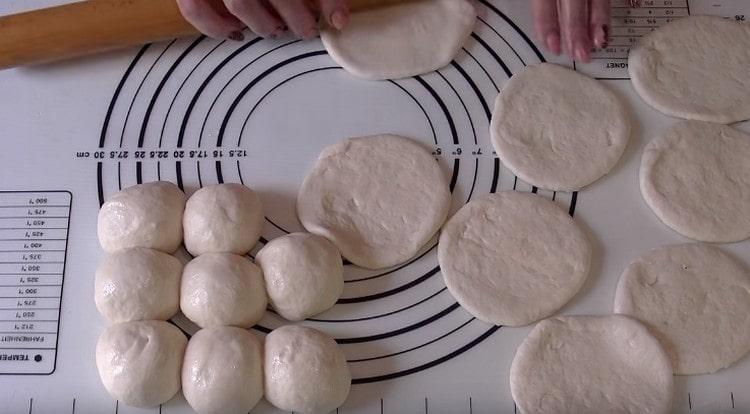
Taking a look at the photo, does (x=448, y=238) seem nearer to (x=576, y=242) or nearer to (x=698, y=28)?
(x=576, y=242)

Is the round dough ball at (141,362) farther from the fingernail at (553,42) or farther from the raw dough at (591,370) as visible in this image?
the fingernail at (553,42)

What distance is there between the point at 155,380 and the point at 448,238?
519 mm

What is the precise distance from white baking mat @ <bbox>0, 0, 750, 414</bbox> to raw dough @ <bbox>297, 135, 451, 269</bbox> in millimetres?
33

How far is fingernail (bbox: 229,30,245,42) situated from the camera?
1293 mm

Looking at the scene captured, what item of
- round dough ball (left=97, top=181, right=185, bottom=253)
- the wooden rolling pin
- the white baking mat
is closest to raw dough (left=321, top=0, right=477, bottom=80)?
Result: the white baking mat

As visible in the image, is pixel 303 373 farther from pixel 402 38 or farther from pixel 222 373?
pixel 402 38

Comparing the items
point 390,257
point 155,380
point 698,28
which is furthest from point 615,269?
point 155,380

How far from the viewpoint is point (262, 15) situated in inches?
48.4

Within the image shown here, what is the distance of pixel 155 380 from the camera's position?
102 centimetres

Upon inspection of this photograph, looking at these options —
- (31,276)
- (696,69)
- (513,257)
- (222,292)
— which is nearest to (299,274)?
(222,292)

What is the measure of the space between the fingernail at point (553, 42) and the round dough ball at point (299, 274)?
58 centimetres

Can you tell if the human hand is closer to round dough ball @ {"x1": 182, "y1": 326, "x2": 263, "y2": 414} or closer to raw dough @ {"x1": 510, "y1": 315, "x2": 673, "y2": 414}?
round dough ball @ {"x1": 182, "y1": 326, "x2": 263, "y2": 414}

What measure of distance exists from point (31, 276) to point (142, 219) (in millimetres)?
234

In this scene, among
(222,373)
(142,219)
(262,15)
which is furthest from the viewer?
(262,15)
